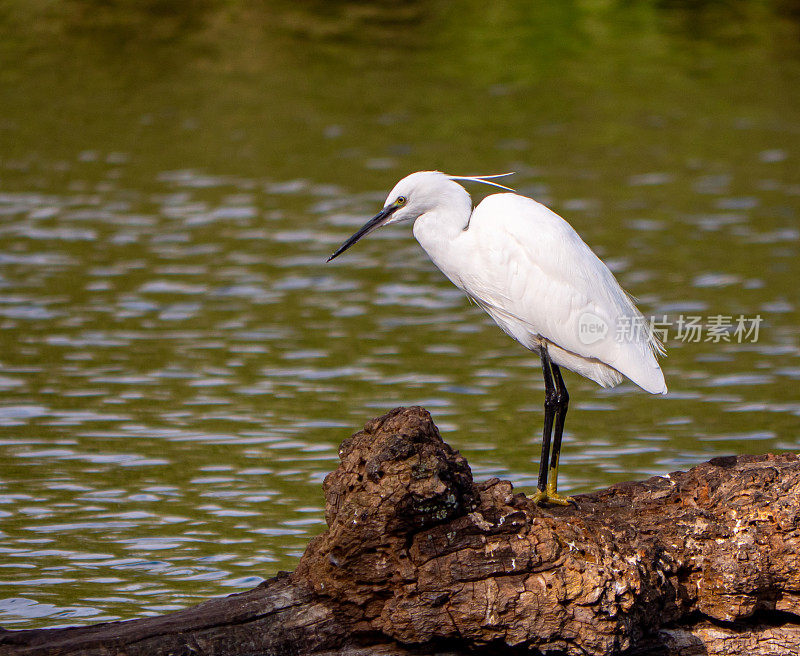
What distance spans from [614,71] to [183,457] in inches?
593

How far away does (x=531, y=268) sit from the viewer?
730 centimetres

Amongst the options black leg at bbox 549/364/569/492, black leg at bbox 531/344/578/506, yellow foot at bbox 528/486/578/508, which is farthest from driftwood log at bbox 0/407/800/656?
black leg at bbox 549/364/569/492

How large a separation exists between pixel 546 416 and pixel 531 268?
0.84 m

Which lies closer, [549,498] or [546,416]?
[549,498]

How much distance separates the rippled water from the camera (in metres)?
8.67

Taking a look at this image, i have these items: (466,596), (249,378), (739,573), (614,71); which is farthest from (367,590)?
(614,71)

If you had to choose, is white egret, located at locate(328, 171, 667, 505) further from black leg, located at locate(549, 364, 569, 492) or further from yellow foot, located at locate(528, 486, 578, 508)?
yellow foot, located at locate(528, 486, 578, 508)

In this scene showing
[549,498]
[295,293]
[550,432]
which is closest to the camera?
[549,498]

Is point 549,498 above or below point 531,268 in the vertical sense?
below

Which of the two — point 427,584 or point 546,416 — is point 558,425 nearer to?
point 546,416

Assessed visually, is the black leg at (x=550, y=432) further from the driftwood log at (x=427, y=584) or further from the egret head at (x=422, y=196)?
the driftwood log at (x=427, y=584)

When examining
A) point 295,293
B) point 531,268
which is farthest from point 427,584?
point 295,293

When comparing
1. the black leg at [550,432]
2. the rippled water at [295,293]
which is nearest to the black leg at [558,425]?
the black leg at [550,432]

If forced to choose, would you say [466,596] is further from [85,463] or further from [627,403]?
[627,403]
